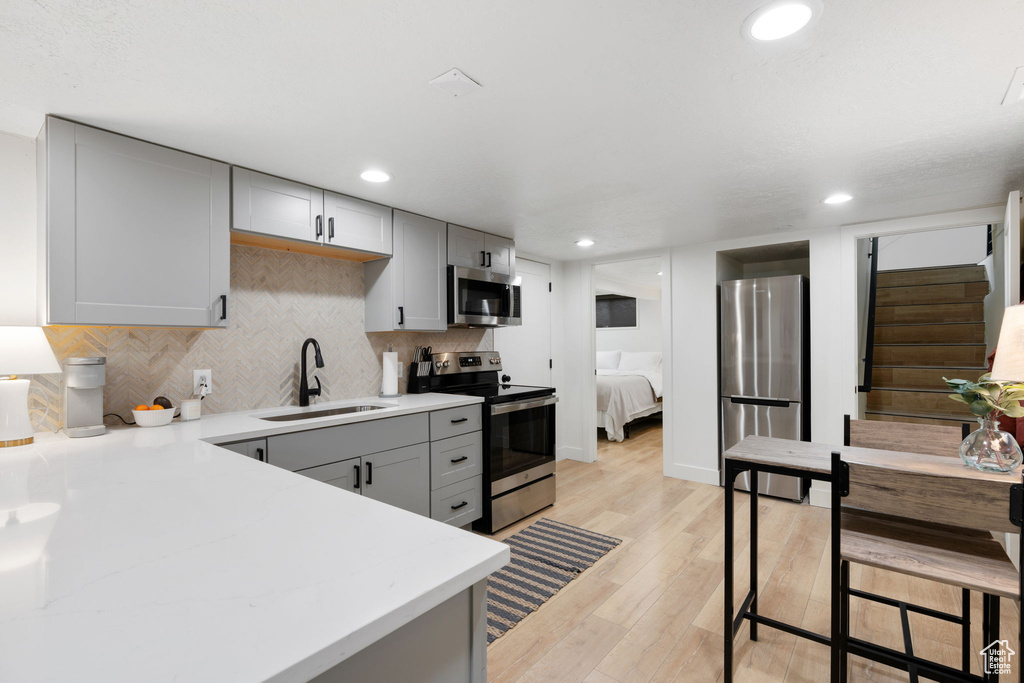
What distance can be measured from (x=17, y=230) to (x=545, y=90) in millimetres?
2285

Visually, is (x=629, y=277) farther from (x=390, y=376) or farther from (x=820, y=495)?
(x=390, y=376)

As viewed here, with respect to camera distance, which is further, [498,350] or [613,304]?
[613,304]

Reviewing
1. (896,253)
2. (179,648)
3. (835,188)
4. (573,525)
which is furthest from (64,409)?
(896,253)

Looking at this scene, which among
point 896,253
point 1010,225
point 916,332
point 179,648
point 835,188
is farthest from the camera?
point 896,253

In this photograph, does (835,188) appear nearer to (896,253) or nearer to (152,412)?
(896,253)

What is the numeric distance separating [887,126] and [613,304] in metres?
6.75

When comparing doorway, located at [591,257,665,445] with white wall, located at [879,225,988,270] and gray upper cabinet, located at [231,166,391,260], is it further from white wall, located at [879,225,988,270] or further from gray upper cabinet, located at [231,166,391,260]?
gray upper cabinet, located at [231,166,391,260]

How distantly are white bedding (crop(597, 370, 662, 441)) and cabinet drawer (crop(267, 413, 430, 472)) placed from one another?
3.57 meters

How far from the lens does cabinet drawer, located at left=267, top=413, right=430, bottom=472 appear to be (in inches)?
85.4

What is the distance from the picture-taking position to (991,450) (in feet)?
4.79

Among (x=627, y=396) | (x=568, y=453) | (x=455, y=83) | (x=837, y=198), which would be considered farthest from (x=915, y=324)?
(x=455, y=83)

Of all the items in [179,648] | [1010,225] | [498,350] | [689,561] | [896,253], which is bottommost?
[689,561]

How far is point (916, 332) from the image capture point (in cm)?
422

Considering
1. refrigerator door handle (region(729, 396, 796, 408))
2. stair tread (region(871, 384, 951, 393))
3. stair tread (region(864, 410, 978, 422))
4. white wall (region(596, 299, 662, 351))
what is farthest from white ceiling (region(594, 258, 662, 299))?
stair tread (region(864, 410, 978, 422))
